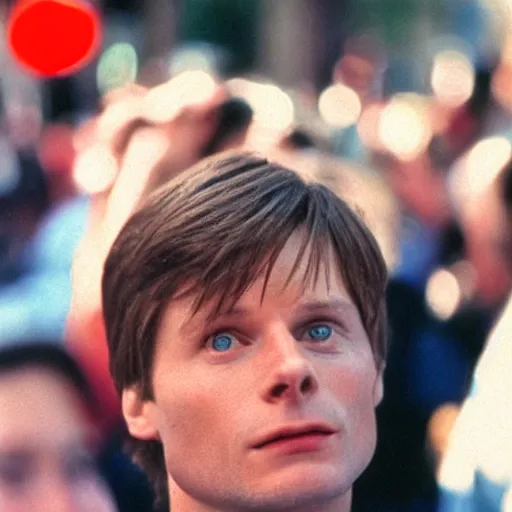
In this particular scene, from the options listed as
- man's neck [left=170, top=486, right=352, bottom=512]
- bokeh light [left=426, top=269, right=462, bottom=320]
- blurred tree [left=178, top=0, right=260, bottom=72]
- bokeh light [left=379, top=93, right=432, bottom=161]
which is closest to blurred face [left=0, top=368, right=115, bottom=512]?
man's neck [left=170, top=486, right=352, bottom=512]

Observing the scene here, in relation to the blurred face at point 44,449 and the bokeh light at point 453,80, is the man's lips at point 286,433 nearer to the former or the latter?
the blurred face at point 44,449

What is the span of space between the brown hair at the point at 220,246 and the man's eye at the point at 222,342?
0.04 meters

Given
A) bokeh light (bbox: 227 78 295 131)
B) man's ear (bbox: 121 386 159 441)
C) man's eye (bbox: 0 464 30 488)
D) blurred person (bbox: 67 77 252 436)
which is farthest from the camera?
bokeh light (bbox: 227 78 295 131)

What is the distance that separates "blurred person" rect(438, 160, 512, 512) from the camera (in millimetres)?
1928

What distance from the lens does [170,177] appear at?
1.84 m

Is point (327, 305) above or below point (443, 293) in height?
above

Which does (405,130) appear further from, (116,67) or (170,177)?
(170,177)

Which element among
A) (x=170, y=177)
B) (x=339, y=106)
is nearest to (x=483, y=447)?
(x=170, y=177)

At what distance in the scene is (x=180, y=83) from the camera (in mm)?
2207

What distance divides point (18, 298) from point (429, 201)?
98 cm

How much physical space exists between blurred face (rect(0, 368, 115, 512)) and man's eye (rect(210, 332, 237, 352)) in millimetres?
469

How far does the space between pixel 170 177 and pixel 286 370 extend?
58 centimetres

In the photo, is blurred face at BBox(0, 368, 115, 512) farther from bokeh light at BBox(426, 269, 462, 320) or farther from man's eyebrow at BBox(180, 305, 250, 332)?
bokeh light at BBox(426, 269, 462, 320)

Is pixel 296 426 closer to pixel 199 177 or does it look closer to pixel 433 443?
pixel 199 177
